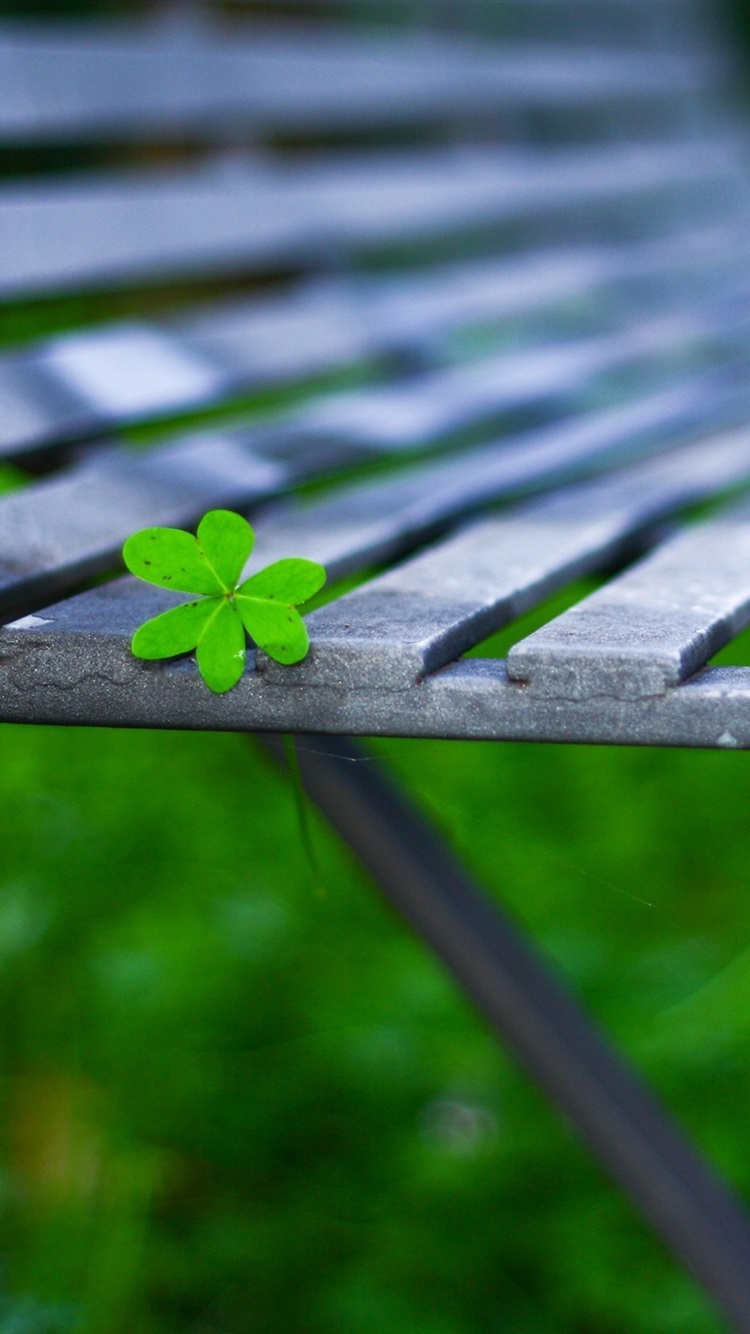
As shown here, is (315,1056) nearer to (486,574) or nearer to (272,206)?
(272,206)

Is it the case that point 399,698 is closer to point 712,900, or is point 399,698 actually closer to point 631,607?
point 631,607

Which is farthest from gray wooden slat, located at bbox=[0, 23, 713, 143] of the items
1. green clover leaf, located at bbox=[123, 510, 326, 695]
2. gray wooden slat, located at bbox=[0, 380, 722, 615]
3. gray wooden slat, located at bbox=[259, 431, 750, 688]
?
green clover leaf, located at bbox=[123, 510, 326, 695]

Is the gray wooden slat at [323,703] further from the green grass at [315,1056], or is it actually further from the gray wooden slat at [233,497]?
the green grass at [315,1056]

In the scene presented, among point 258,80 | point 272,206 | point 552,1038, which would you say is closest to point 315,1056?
point 552,1038

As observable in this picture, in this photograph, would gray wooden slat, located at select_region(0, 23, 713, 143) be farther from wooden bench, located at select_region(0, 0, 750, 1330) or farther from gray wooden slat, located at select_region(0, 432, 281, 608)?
gray wooden slat, located at select_region(0, 432, 281, 608)

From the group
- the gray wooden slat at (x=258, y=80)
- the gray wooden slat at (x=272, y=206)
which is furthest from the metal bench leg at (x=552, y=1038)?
the gray wooden slat at (x=258, y=80)
